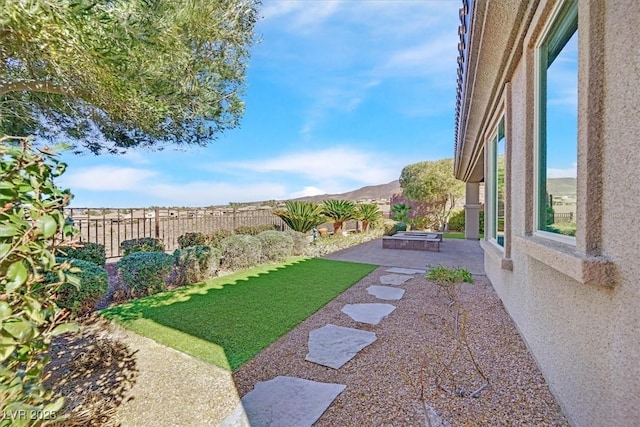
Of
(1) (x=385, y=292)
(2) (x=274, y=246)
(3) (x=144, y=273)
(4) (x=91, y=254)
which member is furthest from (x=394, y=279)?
(4) (x=91, y=254)

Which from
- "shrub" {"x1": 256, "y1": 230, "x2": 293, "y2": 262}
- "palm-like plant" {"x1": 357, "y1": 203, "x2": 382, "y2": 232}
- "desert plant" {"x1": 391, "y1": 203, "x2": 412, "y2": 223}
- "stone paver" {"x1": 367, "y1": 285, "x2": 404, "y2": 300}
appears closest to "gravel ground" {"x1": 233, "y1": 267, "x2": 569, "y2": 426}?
"stone paver" {"x1": 367, "y1": 285, "x2": 404, "y2": 300}

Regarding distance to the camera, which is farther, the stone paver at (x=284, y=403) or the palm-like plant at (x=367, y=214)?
the palm-like plant at (x=367, y=214)

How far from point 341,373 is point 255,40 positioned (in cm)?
561

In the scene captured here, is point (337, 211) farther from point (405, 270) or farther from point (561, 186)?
point (561, 186)

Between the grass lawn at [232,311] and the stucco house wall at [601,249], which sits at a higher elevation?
the stucco house wall at [601,249]

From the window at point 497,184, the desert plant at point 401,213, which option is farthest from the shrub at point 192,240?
the desert plant at point 401,213

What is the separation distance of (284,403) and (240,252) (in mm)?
6070

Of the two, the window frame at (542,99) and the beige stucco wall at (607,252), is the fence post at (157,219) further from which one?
the beige stucco wall at (607,252)

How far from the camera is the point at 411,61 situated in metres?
8.14

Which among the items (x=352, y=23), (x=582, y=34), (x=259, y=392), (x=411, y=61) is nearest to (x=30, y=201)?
(x=259, y=392)

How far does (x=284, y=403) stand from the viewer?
256 cm

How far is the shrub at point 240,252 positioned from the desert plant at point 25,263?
22.8 ft

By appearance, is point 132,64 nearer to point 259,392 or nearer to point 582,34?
point 259,392

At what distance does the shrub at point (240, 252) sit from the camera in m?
8.13
